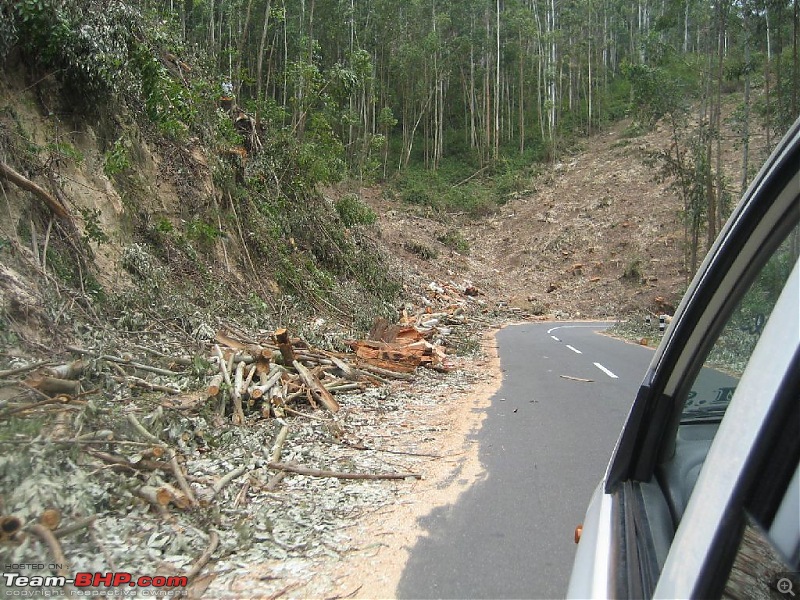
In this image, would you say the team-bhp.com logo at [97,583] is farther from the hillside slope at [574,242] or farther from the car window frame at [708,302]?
the hillside slope at [574,242]

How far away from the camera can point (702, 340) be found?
211 cm

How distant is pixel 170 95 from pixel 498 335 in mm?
13028

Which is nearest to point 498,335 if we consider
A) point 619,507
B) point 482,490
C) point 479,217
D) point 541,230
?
point 482,490

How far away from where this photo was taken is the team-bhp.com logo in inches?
120

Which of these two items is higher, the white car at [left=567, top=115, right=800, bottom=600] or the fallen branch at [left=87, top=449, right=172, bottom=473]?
the white car at [left=567, top=115, right=800, bottom=600]

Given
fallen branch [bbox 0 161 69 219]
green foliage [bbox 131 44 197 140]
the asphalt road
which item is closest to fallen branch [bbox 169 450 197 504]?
the asphalt road

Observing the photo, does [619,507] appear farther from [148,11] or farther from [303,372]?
[148,11]

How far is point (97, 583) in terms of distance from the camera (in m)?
3.28

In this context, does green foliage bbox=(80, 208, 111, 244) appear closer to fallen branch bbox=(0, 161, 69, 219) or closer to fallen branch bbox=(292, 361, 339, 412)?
fallen branch bbox=(0, 161, 69, 219)

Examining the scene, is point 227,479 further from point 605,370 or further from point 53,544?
point 605,370

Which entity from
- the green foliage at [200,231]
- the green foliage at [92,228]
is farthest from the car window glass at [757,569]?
the green foliage at [200,231]

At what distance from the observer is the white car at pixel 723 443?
1.14 metres

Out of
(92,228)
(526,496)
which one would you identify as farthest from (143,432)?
(92,228)

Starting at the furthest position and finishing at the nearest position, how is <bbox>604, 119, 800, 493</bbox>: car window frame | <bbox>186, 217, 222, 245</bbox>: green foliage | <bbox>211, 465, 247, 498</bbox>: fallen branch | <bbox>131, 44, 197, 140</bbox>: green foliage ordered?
<bbox>186, 217, 222, 245</bbox>: green foliage
<bbox>131, 44, 197, 140</bbox>: green foliage
<bbox>211, 465, 247, 498</bbox>: fallen branch
<bbox>604, 119, 800, 493</bbox>: car window frame
